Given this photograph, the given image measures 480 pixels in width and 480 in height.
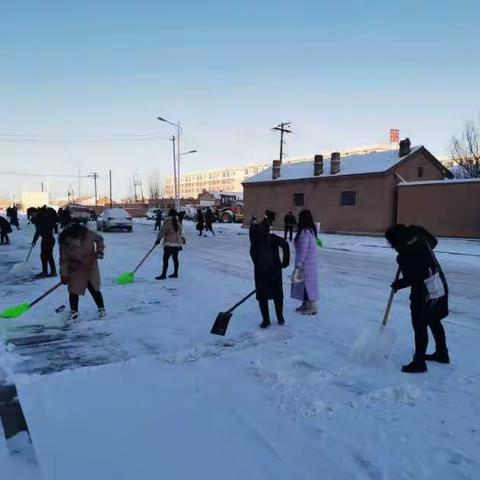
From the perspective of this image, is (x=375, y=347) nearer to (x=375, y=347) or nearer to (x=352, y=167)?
(x=375, y=347)

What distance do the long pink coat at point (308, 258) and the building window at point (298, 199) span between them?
2563cm

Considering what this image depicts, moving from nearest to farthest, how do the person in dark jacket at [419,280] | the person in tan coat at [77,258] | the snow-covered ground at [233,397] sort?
the snow-covered ground at [233,397] < the person in dark jacket at [419,280] < the person in tan coat at [77,258]

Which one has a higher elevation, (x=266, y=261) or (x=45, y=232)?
(x=45, y=232)

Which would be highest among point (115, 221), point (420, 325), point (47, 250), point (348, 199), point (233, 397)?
point (348, 199)

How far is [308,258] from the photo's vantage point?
7090mm

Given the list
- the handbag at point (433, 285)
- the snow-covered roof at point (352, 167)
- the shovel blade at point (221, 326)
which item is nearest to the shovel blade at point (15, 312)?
the shovel blade at point (221, 326)

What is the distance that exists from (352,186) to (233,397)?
86.1 ft

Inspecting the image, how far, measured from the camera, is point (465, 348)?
567 cm

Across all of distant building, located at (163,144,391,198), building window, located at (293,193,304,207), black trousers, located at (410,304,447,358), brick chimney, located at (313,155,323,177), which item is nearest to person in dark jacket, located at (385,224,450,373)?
black trousers, located at (410,304,447,358)

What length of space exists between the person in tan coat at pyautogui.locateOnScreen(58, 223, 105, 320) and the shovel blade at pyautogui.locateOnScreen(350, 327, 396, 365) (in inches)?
150

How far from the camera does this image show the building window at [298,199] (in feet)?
A: 107

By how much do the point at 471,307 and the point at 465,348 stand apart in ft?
8.93

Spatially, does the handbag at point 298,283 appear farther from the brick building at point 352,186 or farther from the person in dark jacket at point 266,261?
the brick building at point 352,186

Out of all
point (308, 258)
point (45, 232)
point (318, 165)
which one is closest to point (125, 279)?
point (45, 232)
